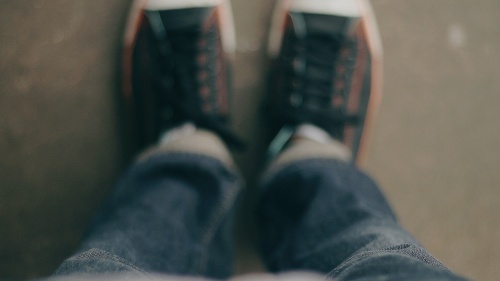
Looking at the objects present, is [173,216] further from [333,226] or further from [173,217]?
[333,226]

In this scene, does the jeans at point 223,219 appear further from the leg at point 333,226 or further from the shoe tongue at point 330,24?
the shoe tongue at point 330,24

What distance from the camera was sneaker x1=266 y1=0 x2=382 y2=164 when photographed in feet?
2.44

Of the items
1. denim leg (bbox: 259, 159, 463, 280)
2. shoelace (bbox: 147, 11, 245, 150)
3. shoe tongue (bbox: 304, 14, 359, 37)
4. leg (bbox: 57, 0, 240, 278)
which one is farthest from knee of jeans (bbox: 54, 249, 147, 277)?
shoe tongue (bbox: 304, 14, 359, 37)

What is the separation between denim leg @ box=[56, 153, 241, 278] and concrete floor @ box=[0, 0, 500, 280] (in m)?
0.16

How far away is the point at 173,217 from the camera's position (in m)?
0.57

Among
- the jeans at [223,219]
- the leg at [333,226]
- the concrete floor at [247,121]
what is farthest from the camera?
the concrete floor at [247,121]

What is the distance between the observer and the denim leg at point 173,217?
516 mm

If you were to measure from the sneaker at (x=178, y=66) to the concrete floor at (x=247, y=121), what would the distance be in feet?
0.08

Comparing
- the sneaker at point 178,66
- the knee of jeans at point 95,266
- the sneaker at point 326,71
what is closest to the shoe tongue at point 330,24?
the sneaker at point 326,71

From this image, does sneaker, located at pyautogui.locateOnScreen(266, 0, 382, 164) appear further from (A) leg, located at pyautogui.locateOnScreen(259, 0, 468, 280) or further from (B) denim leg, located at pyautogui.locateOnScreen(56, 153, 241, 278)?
(B) denim leg, located at pyautogui.locateOnScreen(56, 153, 241, 278)

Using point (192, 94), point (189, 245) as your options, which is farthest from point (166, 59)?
point (189, 245)

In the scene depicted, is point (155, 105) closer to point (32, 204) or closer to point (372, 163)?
point (32, 204)

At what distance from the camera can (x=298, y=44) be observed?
0.77 m

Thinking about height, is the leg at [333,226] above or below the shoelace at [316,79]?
below
